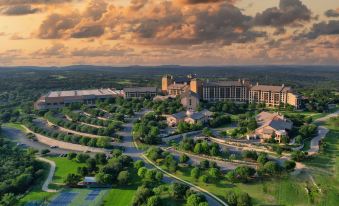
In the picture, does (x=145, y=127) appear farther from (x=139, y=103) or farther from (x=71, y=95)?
(x=71, y=95)

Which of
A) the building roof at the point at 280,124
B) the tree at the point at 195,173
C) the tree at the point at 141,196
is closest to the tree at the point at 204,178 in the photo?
the tree at the point at 195,173

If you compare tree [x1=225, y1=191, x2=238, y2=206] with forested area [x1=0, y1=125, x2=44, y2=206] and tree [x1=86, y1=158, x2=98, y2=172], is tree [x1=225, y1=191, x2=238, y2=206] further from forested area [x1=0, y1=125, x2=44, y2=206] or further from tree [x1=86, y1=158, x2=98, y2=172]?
forested area [x1=0, y1=125, x2=44, y2=206]

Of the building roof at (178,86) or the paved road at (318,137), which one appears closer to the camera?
the paved road at (318,137)

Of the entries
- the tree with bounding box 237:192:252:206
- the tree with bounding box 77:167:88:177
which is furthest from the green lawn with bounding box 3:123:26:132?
the tree with bounding box 237:192:252:206

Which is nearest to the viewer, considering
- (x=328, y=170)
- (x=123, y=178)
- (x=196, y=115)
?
(x=123, y=178)

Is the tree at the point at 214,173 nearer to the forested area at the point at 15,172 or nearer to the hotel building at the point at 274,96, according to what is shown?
the forested area at the point at 15,172

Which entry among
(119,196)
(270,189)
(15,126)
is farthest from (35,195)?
(15,126)

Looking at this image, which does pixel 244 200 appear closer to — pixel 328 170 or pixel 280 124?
pixel 328 170
